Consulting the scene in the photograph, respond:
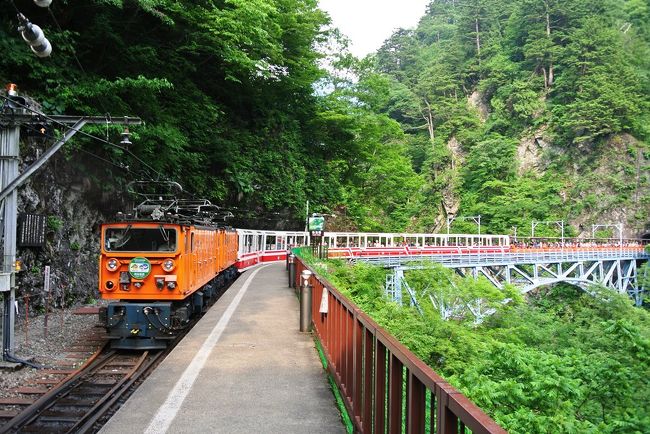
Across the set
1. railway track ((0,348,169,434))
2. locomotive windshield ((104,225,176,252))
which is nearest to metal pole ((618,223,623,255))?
locomotive windshield ((104,225,176,252))

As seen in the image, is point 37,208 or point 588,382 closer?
point 588,382

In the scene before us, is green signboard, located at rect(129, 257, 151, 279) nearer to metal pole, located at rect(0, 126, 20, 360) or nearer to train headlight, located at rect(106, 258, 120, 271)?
train headlight, located at rect(106, 258, 120, 271)

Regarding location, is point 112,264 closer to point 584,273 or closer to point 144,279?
point 144,279

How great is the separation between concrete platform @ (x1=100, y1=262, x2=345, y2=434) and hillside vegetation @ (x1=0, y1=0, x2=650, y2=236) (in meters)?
7.68

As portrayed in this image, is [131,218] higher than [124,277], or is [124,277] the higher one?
[131,218]

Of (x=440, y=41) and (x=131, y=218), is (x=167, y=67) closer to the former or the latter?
(x=131, y=218)

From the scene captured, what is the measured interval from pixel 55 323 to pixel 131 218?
13.1 ft

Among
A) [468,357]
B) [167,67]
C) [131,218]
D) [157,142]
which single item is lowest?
[468,357]

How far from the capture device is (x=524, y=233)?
58875 mm

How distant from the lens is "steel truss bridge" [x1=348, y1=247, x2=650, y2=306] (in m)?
Result: 32.9

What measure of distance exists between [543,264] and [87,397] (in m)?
47.8

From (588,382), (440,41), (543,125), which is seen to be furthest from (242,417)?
(440,41)

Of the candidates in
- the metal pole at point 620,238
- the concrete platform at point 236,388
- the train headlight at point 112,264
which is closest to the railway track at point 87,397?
the concrete platform at point 236,388

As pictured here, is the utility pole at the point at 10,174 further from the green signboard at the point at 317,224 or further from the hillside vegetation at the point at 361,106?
the green signboard at the point at 317,224
